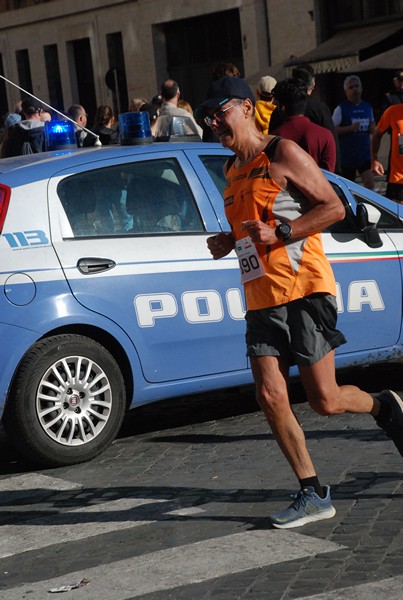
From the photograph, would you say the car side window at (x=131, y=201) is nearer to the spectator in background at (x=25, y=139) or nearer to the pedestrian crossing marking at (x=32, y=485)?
the pedestrian crossing marking at (x=32, y=485)

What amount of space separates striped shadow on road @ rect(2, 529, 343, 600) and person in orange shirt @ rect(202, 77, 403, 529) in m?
0.23

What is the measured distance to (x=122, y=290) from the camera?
22.6 ft

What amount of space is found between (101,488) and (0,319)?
992 mm

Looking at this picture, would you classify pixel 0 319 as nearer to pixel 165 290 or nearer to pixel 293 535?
pixel 165 290

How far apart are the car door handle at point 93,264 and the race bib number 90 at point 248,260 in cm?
154

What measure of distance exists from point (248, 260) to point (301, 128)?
14.7 ft

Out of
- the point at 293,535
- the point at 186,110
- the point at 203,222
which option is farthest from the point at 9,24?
the point at 293,535

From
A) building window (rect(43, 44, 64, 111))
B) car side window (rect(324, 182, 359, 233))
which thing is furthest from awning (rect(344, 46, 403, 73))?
building window (rect(43, 44, 64, 111))

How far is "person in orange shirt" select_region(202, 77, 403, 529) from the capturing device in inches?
210

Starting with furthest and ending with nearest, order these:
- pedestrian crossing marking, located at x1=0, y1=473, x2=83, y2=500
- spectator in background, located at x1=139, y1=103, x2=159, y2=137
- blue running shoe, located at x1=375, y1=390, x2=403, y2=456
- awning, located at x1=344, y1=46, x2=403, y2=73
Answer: awning, located at x1=344, y1=46, x2=403, y2=73 → spectator in background, located at x1=139, y1=103, x2=159, y2=137 → pedestrian crossing marking, located at x1=0, y1=473, x2=83, y2=500 → blue running shoe, located at x1=375, y1=390, x2=403, y2=456

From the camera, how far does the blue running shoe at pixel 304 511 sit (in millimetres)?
5258

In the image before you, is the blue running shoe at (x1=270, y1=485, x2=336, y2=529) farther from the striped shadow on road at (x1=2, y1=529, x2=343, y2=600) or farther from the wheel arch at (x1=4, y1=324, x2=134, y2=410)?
the wheel arch at (x1=4, y1=324, x2=134, y2=410)

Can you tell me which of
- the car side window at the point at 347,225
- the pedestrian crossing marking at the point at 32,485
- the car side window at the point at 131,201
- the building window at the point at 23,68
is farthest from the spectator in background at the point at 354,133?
the building window at the point at 23,68

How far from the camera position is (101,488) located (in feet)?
20.6
